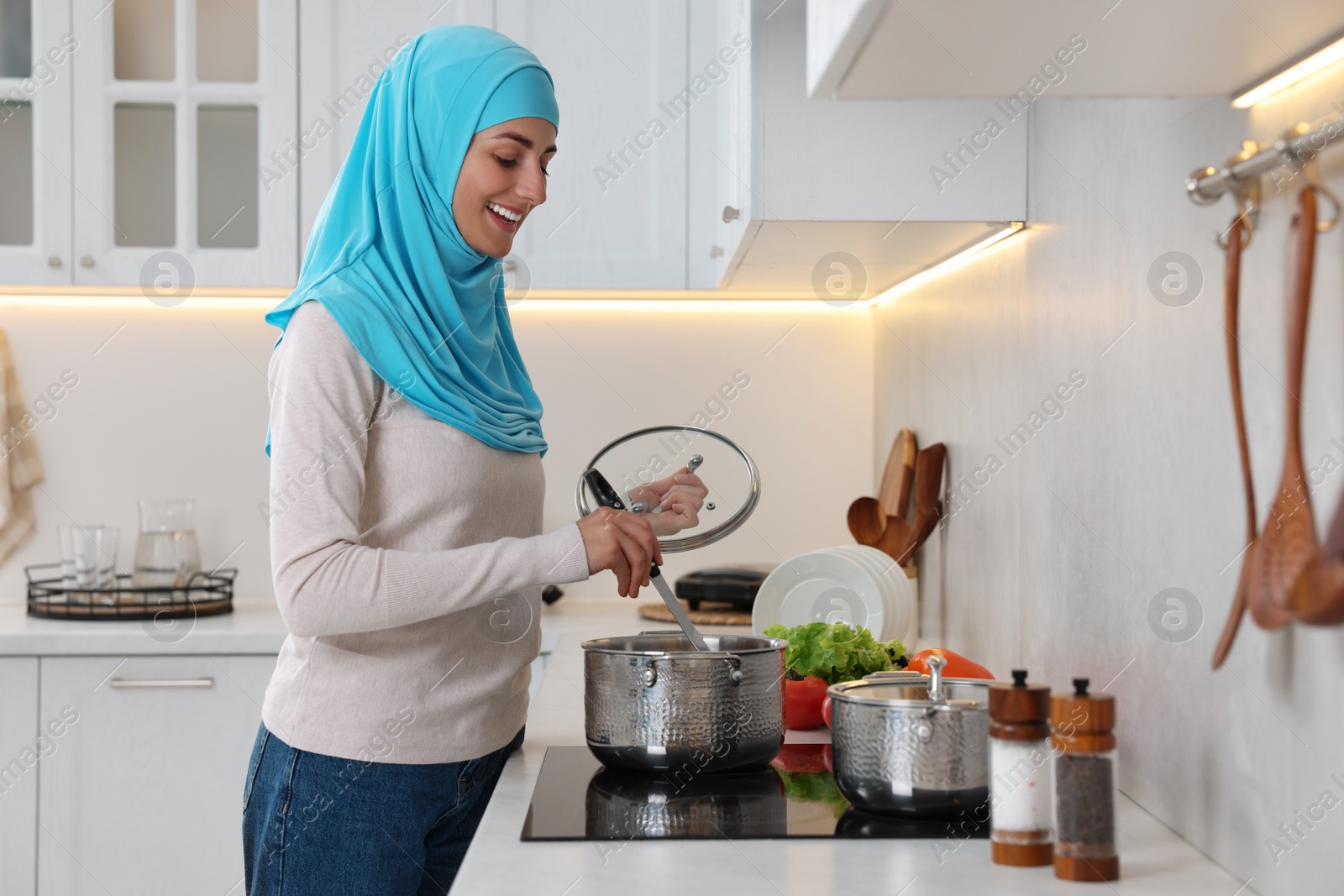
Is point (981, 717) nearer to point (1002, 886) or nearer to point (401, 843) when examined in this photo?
point (1002, 886)

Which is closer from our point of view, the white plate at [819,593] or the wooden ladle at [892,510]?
the white plate at [819,593]

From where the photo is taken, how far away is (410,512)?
110cm

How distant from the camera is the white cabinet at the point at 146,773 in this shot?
1917 millimetres

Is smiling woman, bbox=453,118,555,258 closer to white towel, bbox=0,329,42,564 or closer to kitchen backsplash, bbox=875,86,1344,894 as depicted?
kitchen backsplash, bbox=875,86,1344,894

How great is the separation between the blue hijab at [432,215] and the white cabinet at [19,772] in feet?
3.57

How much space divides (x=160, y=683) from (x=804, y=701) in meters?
1.18

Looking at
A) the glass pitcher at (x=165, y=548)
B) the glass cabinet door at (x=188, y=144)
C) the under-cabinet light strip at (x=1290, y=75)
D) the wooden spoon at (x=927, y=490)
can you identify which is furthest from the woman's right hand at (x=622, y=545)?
the glass pitcher at (x=165, y=548)

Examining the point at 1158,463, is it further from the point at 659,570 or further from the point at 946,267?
the point at 946,267

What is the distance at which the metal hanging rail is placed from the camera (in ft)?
2.15

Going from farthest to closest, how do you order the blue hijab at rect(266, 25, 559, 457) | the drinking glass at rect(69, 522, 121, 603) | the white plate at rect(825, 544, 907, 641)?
the drinking glass at rect(69, 522, 121, 603) < the white plate at rect(825, 544, 907, 641) < the blue hijab at rect(266, 25, 559, 457)

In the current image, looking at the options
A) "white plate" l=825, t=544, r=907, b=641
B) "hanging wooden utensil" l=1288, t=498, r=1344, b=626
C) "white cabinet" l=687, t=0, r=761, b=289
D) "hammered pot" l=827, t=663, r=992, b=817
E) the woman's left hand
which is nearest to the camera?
"hanging wooden utensil" l=1288, t=498, r=1344, b=626

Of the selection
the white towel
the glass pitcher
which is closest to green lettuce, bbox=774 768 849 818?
the glass pitcher

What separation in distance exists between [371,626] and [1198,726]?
691mm

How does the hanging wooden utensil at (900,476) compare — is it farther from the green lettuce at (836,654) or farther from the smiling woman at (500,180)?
the smiling woman at (500,180)
